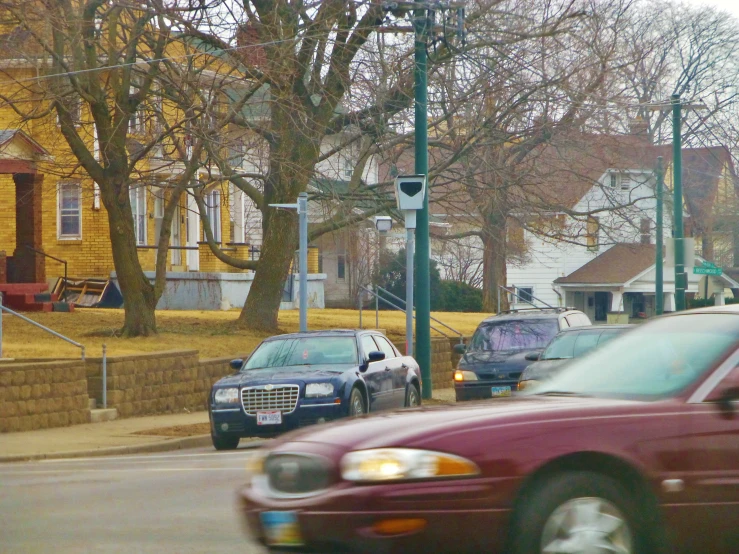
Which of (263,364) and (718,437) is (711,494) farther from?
(263,364)

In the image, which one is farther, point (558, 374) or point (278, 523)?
point (558, 374)

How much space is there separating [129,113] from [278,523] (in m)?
16.8

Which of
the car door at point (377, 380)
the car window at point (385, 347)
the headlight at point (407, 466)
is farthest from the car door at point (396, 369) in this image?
the headlight at point (407, 466)

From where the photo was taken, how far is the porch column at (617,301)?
5603 centimetres

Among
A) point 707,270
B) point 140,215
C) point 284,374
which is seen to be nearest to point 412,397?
point 284,374

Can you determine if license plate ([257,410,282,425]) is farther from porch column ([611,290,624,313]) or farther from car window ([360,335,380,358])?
porch column ([611,290,624,313])

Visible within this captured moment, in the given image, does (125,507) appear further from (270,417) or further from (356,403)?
(356,403)

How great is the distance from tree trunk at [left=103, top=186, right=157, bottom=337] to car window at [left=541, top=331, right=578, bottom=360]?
9817mm

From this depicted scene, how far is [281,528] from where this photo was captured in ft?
18.1

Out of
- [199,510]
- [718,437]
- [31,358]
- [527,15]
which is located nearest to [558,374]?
[718,437]

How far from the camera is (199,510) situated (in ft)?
29.2

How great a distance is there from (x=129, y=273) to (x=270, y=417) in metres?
10.1

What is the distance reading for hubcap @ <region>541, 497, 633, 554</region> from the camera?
17.5 feet

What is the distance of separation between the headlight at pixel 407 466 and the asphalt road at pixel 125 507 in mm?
1297
